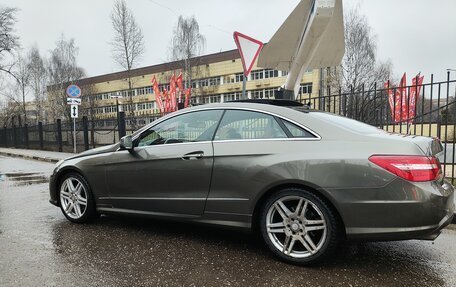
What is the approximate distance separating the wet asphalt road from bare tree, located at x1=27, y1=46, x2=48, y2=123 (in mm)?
52800

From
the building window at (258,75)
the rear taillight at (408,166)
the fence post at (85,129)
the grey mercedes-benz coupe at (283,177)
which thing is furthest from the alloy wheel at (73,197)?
the building window at (258,75)

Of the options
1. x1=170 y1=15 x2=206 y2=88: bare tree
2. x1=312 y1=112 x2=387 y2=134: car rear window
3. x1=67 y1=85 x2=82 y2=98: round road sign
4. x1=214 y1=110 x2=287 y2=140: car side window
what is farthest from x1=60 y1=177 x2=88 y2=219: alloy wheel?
x1=170 y1=15 x2=206 y2=88: bare tree

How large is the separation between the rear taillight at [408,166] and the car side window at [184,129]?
65.4 inches

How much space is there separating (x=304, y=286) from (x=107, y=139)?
630 inches

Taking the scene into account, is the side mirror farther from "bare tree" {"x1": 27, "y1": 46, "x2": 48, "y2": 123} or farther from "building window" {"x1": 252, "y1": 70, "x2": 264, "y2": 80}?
"building window" {"x1": 252, "y1": 70, "x2": 264, "y2": 80}

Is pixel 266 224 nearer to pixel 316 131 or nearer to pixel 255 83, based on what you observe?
pixel 316 131

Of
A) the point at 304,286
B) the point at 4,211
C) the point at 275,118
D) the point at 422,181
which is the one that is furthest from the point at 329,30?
the point at 4,211

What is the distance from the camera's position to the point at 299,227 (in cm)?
320

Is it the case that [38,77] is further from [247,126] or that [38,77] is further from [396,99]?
[247,126]

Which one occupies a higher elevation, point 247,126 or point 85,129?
point 247,126

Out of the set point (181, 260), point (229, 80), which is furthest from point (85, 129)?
point (229, 80)

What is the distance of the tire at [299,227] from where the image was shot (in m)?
3.07

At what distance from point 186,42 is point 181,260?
46.2m

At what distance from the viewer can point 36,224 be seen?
4.69m
